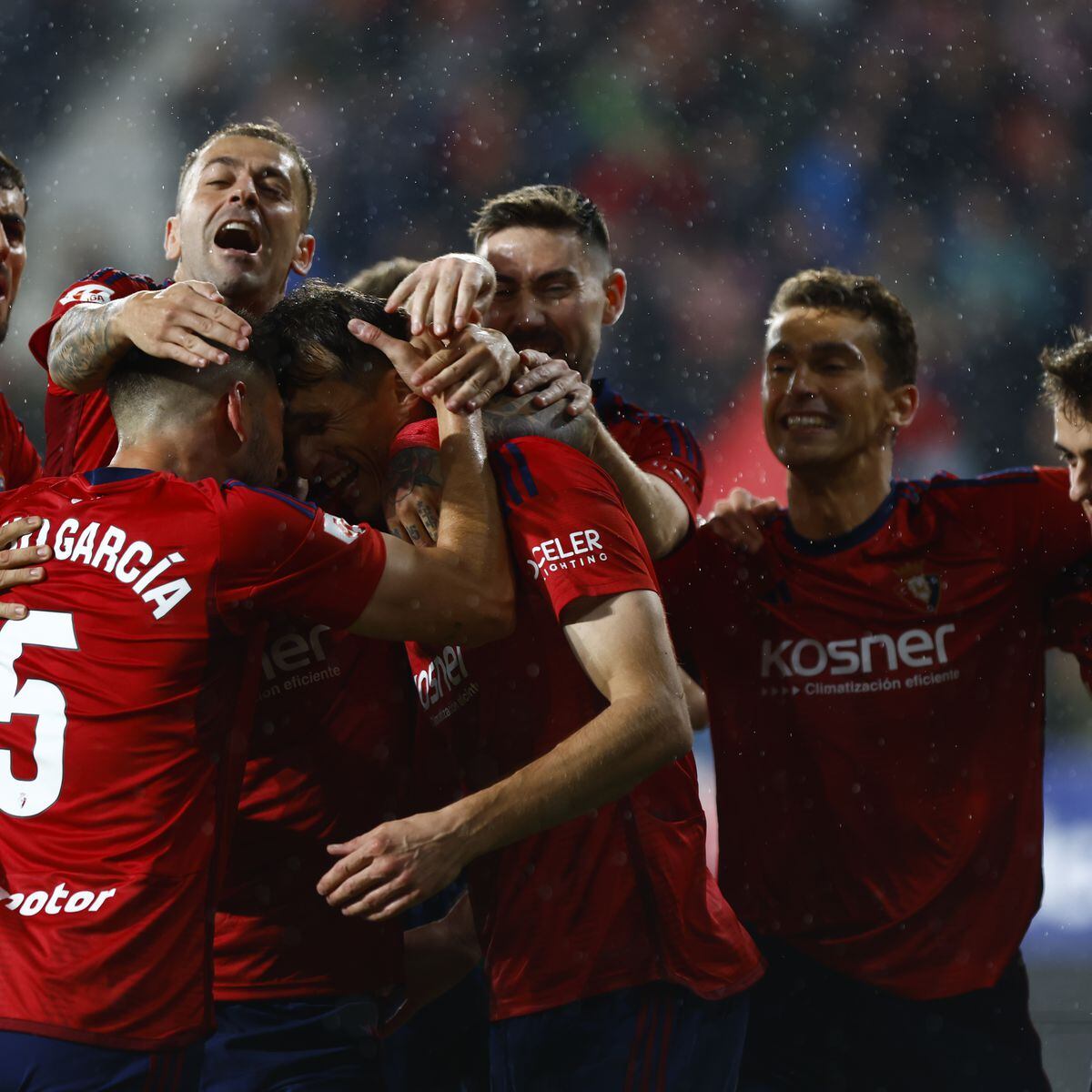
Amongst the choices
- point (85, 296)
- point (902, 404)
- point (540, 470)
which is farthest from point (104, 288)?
point (902, 404)

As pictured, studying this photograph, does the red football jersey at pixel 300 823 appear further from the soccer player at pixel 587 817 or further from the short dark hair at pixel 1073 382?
the short dark hair at pixel 1073 382

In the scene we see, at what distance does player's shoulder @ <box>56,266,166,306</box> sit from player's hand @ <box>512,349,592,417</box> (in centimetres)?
84

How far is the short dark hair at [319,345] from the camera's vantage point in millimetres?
2631

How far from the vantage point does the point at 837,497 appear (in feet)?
11.4

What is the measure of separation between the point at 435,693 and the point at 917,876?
136cm

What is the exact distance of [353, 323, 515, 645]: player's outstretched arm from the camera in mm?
2234

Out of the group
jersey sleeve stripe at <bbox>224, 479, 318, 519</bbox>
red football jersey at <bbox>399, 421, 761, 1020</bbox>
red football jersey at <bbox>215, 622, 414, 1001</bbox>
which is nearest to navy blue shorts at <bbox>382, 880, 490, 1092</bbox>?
red football jersey at <bbox>215, 622, 414, 1001</bbox>

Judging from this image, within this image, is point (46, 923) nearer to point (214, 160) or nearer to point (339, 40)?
point (214, 160)

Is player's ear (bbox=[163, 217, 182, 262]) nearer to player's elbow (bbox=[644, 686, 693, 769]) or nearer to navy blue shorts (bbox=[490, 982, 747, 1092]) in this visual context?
player's elbow (bbox=[644, 686, 693, 769])

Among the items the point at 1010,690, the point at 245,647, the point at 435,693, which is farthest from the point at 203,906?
the point at 1010,690

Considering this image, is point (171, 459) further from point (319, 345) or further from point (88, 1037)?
point (88, 1037)

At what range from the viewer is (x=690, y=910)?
233 centimetres

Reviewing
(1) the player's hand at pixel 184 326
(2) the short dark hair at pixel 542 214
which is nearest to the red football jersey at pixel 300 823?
(1) the player's hand at pixel 184 326

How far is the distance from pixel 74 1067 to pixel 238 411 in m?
1.08
